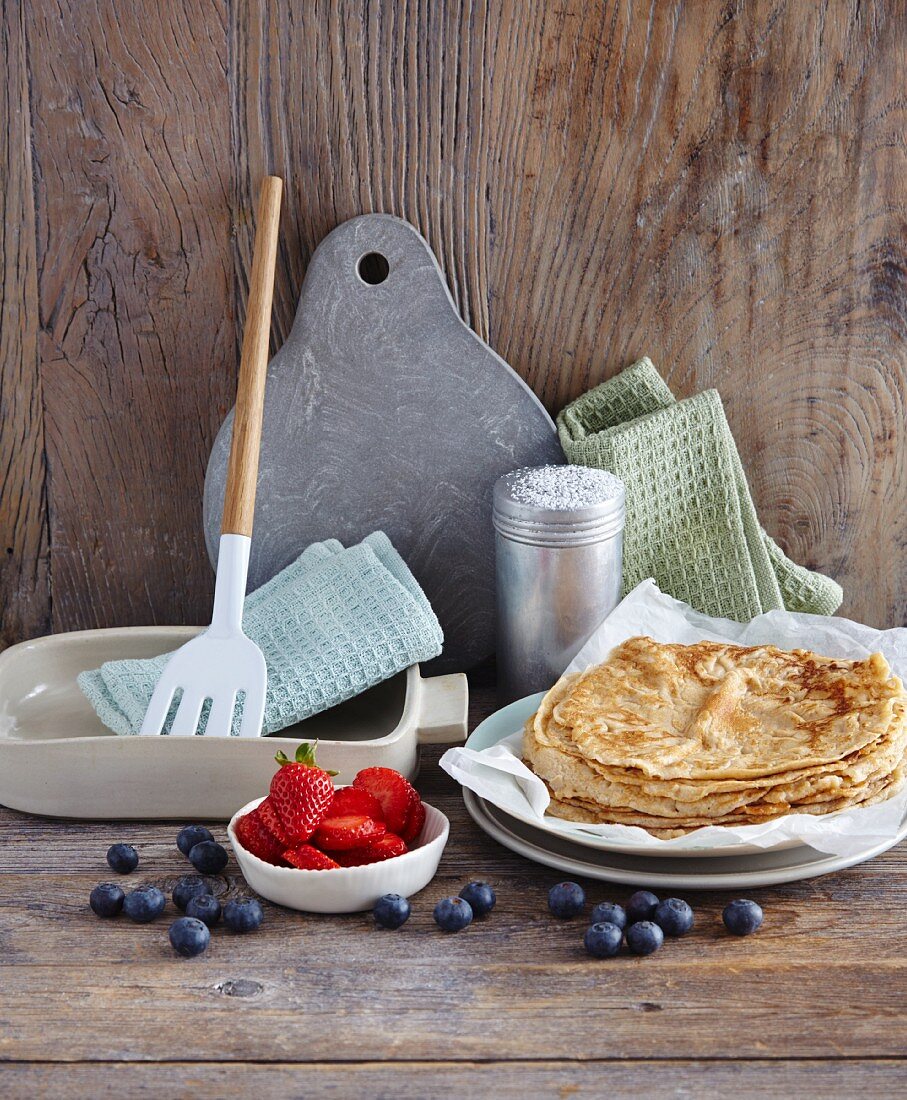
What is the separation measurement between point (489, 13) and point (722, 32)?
247mm

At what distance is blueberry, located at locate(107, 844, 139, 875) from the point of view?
3.16ft

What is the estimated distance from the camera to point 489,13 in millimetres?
1198

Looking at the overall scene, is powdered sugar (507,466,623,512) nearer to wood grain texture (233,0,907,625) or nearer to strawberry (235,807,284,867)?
wood grain texture (233,0,907,625)

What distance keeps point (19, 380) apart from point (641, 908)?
35.3 inches

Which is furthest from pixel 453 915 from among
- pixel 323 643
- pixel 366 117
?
pixel 366 117

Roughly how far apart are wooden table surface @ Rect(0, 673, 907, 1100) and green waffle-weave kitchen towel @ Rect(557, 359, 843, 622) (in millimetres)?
385

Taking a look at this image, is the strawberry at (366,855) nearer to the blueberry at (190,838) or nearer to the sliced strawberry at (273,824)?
the sliced strawberry at (273,824)

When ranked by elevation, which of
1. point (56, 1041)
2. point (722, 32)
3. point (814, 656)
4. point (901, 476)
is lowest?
point (56, 1041)

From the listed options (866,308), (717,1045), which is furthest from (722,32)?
(717,1045)

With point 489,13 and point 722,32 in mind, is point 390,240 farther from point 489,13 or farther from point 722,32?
point 722,32

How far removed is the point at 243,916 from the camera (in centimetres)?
87

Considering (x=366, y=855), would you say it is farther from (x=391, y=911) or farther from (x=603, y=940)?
(x=603, y=940)

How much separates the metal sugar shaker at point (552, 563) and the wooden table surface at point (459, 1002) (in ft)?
0.97

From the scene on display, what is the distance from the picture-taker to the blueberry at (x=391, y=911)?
2.87 feet
